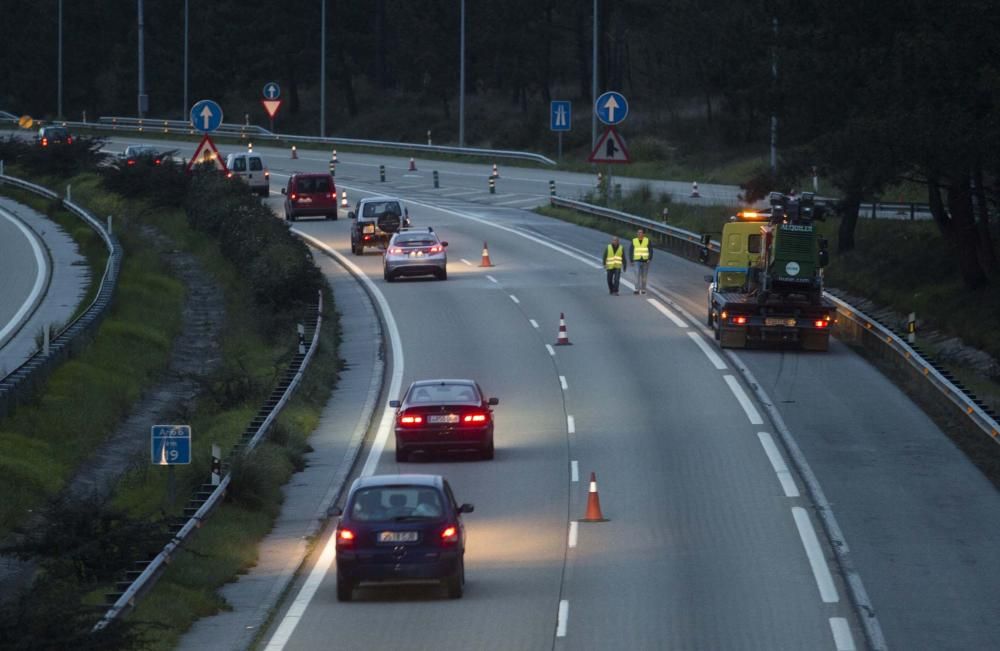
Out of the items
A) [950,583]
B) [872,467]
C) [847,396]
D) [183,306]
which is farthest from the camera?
[183,306]

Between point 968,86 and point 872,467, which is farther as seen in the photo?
point 968,86

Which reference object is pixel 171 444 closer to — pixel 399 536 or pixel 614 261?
pixel 399 536

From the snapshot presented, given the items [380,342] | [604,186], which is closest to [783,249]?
[380,342]

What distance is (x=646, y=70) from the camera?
358ft

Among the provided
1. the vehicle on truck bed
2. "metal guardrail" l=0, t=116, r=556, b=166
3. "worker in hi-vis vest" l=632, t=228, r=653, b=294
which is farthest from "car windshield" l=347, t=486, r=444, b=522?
"metal guardrail" l=0, t=116, r=556, b=166

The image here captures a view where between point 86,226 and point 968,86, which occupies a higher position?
point 968,86

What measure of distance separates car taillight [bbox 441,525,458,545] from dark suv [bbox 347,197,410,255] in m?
37.6

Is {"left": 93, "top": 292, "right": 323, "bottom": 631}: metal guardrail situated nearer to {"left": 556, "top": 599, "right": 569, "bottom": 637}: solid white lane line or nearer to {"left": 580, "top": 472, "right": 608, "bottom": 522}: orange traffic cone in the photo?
{"left": 556, "top": 599, "right": 569, "bottom": 637}: solid white lane line

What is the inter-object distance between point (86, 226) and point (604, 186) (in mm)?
19407

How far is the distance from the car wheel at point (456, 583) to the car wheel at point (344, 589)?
3.44 feet

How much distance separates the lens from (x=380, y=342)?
40281 mm

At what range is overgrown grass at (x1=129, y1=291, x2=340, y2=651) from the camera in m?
18.5

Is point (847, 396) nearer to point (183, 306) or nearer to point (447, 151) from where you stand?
point (183, 306)

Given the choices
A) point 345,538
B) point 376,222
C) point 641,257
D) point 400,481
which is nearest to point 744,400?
point 641,257
